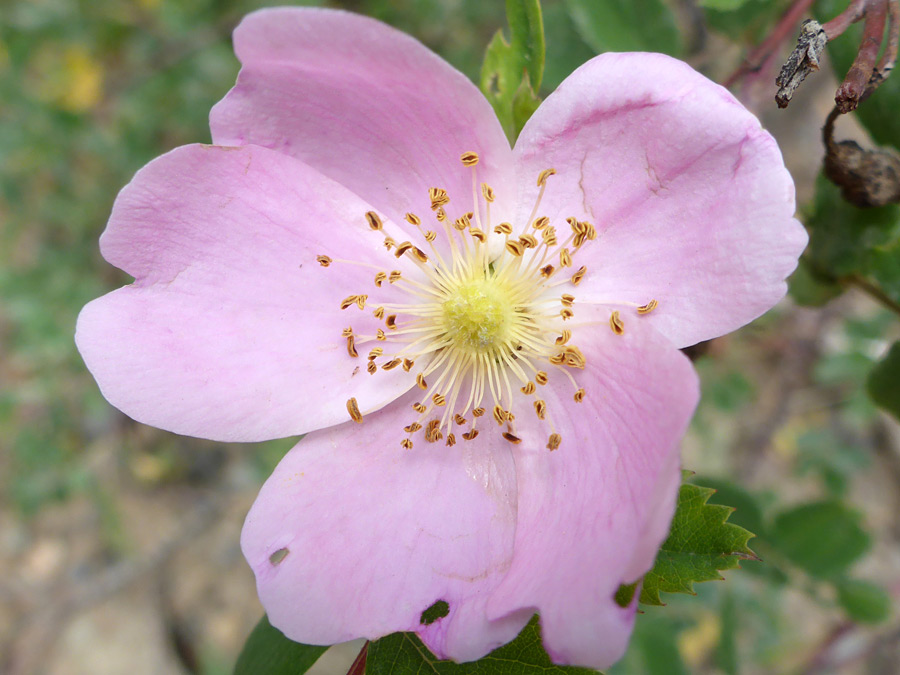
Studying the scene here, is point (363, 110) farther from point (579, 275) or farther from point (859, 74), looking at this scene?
point (859, 74)

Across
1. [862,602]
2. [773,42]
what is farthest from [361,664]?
[862,602]

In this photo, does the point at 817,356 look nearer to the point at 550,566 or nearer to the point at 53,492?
the point at 550,566

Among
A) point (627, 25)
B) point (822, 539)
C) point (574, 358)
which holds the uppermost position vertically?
point (627, 25)

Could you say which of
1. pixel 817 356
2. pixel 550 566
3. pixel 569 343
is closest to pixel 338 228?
pixel 569 343

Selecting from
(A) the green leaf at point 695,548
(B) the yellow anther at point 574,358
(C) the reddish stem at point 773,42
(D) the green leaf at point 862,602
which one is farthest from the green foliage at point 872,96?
(D) the green leaf at point 862,602

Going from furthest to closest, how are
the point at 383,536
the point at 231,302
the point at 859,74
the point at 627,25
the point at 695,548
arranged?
the point at 627,25
the point at 231,302
the point at 383,536
the point at 695,548
the point at 859,74

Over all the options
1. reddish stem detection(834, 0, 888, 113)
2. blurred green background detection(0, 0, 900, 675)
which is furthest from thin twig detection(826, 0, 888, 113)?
blurred green background detection(0, 0, 900, 675)
